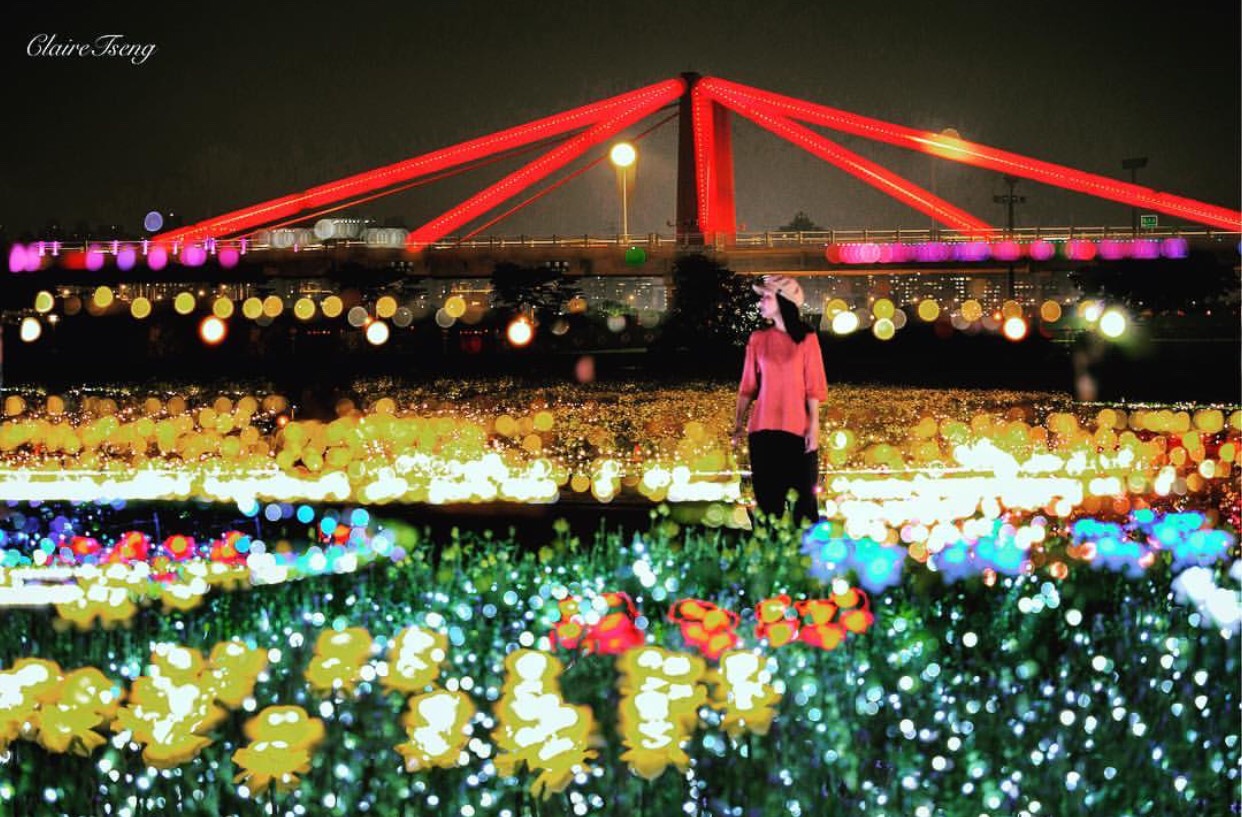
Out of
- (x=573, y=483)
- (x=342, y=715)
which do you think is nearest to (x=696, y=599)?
(x=342, y=715)

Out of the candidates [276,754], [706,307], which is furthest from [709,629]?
[706,307]

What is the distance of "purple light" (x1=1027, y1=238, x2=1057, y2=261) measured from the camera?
62.2m

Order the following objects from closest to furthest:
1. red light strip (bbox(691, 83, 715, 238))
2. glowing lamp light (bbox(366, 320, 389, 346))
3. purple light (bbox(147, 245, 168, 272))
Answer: glowing lamp light (bbox(366, 320, 389, 346)) < red light strip (bbox(691, 83, 715, 238)) < purple light (bbox(147, 245, 168, 272))

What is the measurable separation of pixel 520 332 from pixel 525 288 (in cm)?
1391

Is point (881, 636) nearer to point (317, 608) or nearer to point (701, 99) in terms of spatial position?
point (317, 608)

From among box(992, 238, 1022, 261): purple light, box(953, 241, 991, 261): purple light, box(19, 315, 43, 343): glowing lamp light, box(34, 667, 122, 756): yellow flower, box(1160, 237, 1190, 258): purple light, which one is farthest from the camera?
box(1160, 237, 1190, 258): purple light

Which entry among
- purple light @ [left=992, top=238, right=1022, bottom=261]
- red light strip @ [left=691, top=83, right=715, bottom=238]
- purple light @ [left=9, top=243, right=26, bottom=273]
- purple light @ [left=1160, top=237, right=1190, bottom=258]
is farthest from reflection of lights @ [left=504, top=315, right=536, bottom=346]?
purple light @ [left=1160, top=237, right=1190, bottom=258]

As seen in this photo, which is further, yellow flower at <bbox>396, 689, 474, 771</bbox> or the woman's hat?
the woman's hat

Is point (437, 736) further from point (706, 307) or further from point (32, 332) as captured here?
point (32, 332)

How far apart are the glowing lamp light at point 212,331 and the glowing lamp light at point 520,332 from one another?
8.67 m

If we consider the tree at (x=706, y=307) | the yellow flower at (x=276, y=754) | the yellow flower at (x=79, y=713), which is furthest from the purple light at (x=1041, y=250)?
the yellow flower at (x=276, y=754)

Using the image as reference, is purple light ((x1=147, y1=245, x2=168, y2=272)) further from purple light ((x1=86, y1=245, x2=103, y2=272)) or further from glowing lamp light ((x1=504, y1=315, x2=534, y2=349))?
glowing lamp light ((x1=504, y1=315, x2=534, y2=349))

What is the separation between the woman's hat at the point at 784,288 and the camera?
7.56m

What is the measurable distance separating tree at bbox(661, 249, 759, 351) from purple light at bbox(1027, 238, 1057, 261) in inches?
554
